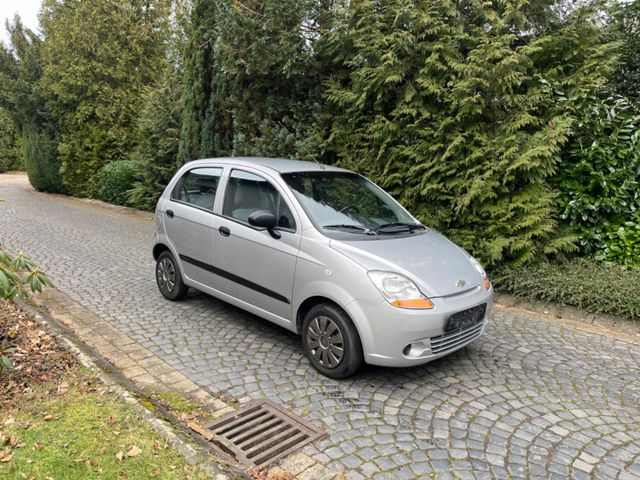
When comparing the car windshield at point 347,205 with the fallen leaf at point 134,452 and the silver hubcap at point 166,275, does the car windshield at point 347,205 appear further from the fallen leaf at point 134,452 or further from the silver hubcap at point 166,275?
the fallen leaf at point 134,452

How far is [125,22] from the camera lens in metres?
16.0

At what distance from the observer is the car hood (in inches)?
144

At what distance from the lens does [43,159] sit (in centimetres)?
1867

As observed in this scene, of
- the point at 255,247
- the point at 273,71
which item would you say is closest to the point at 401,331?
the point at 255,247

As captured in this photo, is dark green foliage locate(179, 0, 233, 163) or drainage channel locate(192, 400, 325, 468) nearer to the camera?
drainage channel locate(192, 400, 325, 468)

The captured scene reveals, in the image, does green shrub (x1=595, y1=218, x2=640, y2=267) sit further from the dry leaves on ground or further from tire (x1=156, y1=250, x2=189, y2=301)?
the dry leaves on ground

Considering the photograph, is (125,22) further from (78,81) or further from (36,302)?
(36,302)

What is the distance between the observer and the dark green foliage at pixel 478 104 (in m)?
5.94

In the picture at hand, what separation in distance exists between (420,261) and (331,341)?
3.21 ft

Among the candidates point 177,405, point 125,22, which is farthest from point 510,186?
point 125,22

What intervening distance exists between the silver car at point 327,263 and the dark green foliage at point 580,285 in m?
1.87

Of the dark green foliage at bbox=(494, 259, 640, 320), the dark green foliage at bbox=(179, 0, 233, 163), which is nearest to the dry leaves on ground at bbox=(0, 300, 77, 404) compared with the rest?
the dark green foliage at bbox=(494, 259, 640, 320)

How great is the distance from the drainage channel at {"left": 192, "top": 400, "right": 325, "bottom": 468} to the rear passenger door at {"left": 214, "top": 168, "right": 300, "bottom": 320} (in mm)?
1029

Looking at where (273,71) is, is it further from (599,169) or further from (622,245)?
(622,245)
